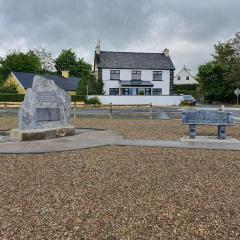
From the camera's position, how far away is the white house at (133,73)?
4888cm

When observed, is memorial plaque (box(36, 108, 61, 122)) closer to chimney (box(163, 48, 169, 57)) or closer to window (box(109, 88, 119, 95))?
window (box(109, 88, 119, 95))

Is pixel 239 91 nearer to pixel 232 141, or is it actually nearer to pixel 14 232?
pixel 232 141

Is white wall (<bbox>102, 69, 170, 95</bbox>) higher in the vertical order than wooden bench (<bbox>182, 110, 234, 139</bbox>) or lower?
higher

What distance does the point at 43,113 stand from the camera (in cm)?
1127

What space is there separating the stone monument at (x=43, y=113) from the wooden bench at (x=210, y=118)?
4.04 metres

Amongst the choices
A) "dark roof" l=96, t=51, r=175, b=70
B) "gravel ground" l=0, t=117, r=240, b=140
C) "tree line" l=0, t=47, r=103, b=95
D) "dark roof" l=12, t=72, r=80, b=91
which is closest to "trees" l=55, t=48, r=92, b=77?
"tree line" l=0, t=47, r=103, b=95

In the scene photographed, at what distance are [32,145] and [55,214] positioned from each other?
5.51 meters

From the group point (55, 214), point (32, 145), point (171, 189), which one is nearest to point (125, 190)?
point (171, 189)

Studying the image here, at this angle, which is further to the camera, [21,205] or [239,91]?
[239,91]

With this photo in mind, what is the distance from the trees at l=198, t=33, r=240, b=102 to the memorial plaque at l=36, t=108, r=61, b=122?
4528 centimetres

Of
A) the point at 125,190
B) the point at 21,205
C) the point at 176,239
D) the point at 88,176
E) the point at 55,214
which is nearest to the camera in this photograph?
the point at 176,239

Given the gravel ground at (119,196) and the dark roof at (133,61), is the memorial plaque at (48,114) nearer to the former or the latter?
the gravel ground at (119,196)

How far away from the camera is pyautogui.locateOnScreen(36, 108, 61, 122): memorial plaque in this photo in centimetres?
1117

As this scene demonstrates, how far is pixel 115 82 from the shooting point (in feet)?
161
